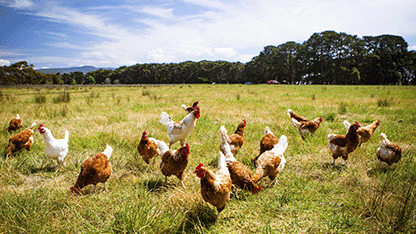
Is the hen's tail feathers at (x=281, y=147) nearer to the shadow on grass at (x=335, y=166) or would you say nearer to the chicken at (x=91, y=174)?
the shadow on grass at (x=335, y=166)

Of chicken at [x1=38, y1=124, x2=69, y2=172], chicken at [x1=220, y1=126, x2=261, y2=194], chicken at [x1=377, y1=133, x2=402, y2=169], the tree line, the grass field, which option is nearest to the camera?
the grass field

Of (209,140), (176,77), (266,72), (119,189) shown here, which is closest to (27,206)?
(119,189)

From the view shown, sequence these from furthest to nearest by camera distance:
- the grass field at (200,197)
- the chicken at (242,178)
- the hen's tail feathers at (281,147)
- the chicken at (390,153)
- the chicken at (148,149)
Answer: the chicken at (148,149) → the hen's tail feathers at (281,147) → the chicken at (390,153) → the chicken at (242,178) → the grass field at (200,197)

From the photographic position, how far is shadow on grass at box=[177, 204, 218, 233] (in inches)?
83.7

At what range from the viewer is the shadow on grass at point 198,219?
2.12m

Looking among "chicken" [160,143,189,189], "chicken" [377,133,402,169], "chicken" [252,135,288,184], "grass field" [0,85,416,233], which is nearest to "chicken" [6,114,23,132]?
"grass field" [0,85,416,233]

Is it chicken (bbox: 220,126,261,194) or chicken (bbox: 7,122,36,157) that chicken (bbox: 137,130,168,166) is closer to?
chicken (bbox: 220,126,261,194)

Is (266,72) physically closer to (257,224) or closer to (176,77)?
(176,77)

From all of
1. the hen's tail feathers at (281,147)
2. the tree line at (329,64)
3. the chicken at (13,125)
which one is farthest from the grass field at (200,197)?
the tree line at (329,64)

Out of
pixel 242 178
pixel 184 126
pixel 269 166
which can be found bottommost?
pixel 242 178

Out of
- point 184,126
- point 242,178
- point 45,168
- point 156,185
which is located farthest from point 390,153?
point 45,168

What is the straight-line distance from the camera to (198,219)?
2.12 meters

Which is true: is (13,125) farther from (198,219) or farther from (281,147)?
(281,147)

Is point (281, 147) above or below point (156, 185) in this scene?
above
